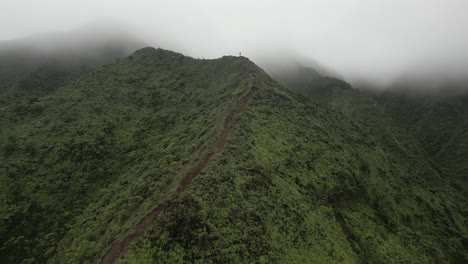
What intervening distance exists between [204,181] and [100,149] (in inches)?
983

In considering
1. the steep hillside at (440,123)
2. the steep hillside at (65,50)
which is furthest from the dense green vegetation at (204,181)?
the steep hillside at (65,50)

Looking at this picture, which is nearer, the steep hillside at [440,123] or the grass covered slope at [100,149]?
the grass covered slope at [100,149]

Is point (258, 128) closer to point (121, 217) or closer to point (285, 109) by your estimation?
point (285, 109)

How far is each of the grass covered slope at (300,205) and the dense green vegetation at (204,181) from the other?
0.14 metres

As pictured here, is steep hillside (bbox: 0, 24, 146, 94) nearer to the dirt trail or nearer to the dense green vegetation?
the dense green vegetation

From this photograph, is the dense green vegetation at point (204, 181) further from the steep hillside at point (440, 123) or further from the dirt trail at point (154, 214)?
the steep hillside at point (440, 123)

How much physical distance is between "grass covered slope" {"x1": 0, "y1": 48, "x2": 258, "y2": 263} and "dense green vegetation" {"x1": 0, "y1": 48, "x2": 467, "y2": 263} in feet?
0.57

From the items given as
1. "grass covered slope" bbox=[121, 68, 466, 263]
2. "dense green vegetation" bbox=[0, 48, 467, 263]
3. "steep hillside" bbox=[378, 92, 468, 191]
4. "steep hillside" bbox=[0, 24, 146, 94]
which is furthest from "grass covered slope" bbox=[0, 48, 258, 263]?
"steep hillside" bbox=[378, 92, 468, 191]

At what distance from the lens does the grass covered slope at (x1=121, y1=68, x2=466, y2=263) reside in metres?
24.3

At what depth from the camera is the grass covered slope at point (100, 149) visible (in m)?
34.5

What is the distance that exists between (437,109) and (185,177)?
11150cm

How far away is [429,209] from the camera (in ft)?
166

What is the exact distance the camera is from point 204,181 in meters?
28.0

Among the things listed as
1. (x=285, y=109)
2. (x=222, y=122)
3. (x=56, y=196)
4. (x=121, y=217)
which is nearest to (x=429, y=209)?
(x=285, y=109)
